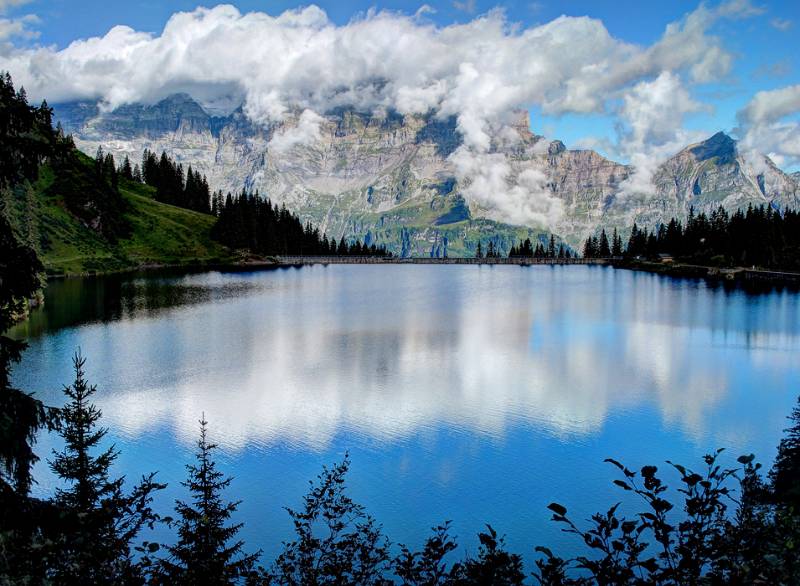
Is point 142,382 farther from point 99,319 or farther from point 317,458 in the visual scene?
point 99,319

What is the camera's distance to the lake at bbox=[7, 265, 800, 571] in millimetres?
32562

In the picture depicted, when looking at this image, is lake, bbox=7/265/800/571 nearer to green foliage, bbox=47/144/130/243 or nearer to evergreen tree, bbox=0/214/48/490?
evergreen tree, bbox=0/214/48/490

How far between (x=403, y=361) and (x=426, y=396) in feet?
42.9

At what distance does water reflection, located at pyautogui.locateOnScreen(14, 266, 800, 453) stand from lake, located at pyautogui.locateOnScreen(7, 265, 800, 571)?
0.28 meters

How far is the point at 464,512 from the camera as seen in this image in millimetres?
30375

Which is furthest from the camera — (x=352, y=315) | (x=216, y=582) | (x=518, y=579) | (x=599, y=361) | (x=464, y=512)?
(x=352, y=315)

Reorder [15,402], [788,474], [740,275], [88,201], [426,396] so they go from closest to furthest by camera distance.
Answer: [15,402]
[788,474]
[426,396]
[740,275]
[88,201]

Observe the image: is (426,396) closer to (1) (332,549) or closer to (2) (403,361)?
(2) (403,361)

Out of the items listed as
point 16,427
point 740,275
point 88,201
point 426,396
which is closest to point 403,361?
point 426,396

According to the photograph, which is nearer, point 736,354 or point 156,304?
point 736,354

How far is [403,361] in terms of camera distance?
207 ft

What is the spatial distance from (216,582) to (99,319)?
74898 mm

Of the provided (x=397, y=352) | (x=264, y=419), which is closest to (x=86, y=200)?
(x=397, y=352)

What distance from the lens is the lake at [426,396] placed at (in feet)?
107
